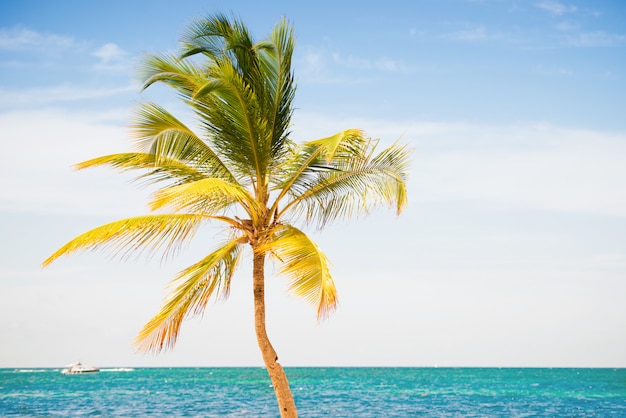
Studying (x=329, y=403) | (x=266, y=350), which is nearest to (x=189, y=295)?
(x=266, y=350)

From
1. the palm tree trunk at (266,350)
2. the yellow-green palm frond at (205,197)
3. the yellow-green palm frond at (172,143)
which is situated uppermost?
the yellow-green palm frond at (172,143)

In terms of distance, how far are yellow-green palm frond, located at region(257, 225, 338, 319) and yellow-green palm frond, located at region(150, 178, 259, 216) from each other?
783mm

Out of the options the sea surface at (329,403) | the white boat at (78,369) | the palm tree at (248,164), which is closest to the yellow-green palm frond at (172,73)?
the palm tree at (248,164)

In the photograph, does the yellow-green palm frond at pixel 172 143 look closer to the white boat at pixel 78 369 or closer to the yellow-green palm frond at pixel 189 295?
the yellow-green palm frond at pixel 189 295

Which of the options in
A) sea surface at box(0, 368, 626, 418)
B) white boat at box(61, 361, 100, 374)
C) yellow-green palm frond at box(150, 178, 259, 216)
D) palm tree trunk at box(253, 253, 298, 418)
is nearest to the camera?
yellow-green palm frond at box(150, 178, 259, 216)

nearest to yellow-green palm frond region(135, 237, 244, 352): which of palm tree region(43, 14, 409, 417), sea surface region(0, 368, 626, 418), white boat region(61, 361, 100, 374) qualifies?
palm tree region(43, 14, 409, 417)

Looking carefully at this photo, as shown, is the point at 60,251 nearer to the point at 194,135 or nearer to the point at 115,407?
the point at 194,135

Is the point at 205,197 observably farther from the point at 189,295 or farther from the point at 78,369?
the point at 78,369

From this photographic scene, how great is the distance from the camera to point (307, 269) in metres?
10.1

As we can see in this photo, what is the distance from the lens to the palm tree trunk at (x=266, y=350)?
33.6ft

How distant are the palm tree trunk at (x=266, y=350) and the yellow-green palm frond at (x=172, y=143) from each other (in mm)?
1591

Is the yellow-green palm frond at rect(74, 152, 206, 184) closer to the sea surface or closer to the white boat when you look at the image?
the sea surface

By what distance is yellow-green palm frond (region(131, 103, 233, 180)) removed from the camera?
412 inches

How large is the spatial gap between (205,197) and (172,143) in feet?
4.09
